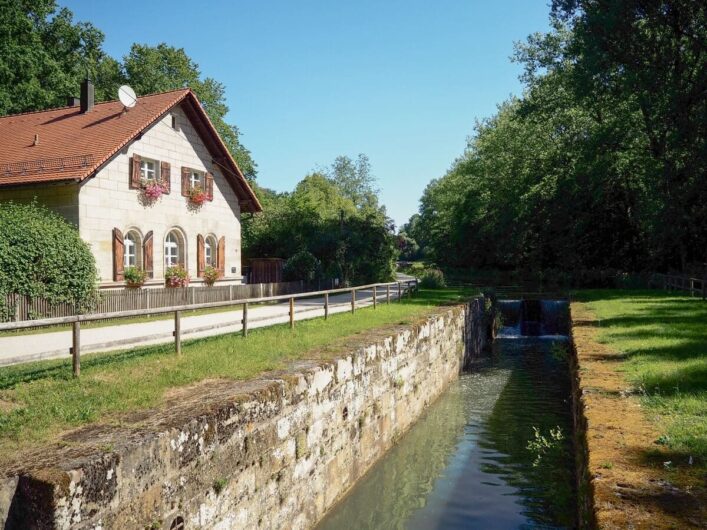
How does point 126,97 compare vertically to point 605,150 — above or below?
above

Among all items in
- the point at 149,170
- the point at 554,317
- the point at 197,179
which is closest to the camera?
the point at 149,170

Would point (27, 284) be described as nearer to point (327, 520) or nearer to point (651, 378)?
point (327, 520)

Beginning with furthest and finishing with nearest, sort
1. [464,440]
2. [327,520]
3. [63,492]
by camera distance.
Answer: [464,440], [327,520], [63,492]

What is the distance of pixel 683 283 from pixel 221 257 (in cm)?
2115

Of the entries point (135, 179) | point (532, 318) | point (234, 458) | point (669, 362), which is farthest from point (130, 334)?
point (532, 318)

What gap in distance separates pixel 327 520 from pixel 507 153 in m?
38.2

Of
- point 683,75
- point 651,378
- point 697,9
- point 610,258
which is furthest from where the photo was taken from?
point 610,258

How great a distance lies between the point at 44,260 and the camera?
15375mm

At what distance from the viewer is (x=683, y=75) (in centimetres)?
2559

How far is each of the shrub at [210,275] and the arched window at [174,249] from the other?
1.18 metres

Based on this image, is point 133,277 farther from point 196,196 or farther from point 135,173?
point 196,196

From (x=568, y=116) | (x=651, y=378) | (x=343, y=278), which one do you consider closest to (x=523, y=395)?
(x=651, y=378)

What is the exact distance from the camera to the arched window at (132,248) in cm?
2014

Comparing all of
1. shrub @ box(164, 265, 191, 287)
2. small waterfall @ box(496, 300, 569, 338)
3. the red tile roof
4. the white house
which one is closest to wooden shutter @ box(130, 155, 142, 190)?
the white house
